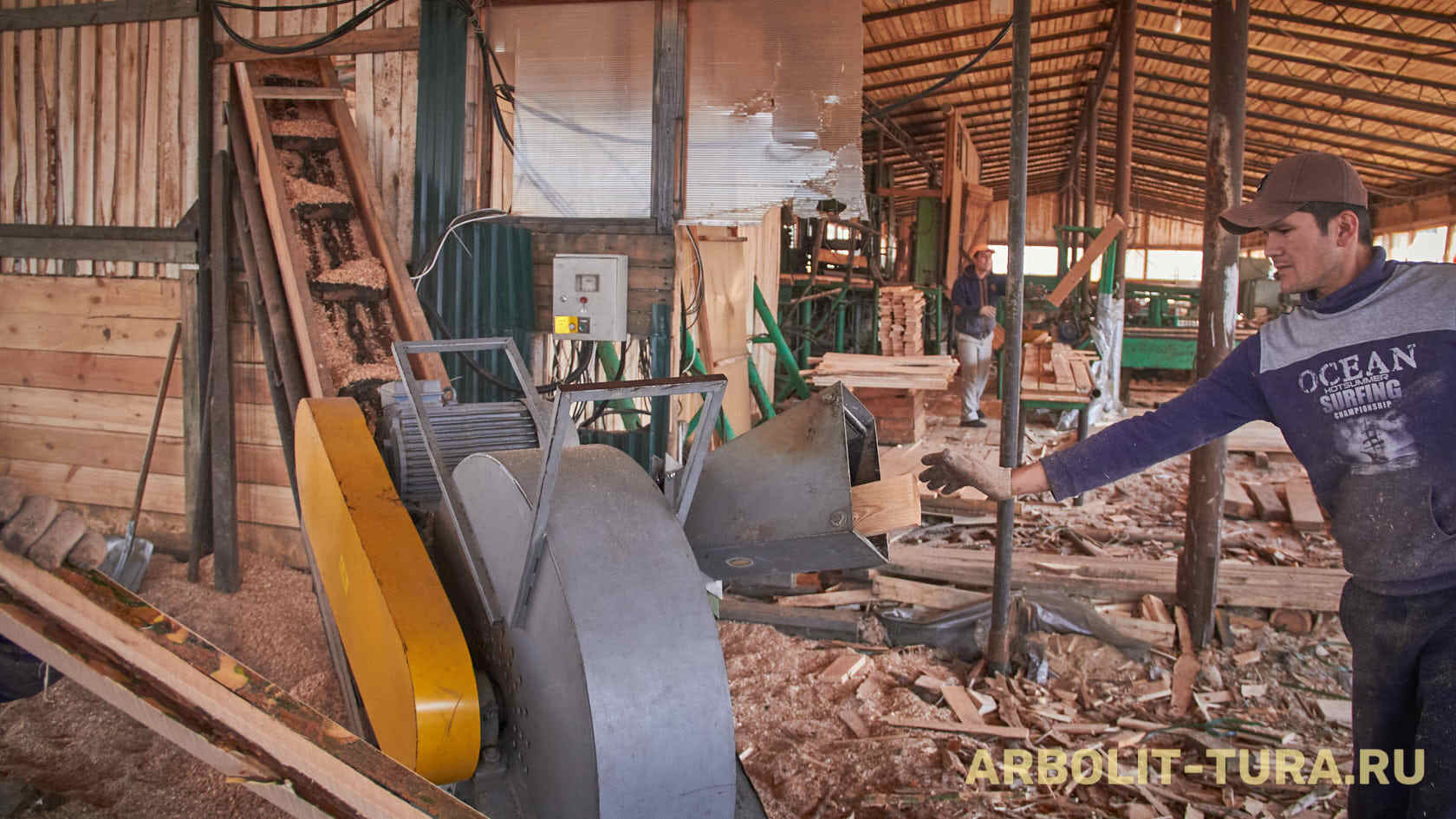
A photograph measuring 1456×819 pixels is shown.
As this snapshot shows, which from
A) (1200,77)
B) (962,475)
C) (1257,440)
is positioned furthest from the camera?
(1200,77)

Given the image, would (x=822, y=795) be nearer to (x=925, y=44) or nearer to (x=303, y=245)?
(x=303, y=245)

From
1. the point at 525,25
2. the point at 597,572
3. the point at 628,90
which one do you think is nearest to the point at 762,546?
the point at 597,572

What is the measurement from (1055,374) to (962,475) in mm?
6644

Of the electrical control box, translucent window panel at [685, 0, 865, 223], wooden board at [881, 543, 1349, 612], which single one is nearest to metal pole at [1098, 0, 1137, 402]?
wooden board at [881, 543, 1349, 612]

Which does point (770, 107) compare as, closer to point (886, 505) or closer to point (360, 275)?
point (360, 275)

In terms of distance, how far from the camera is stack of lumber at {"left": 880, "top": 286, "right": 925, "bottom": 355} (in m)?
12.4

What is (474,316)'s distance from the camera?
215 inches

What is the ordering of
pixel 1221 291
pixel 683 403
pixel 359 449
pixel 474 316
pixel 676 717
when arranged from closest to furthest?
1. pixel 676 717
2. pixel 359 449
3. pixel 1221 291
4. pixel 474 316
5. pixel 683 403

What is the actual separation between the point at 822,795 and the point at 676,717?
6.79 feet

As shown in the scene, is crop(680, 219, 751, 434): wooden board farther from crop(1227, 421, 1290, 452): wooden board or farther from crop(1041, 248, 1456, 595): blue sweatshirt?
crop(1227, 421, 1290, 452): wooden board

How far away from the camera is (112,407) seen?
629cm

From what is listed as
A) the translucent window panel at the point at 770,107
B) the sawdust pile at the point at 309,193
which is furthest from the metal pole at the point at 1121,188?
the sawdust pile at the point at 309,193

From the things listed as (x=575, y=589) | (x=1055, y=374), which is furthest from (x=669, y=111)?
(x=1055, y=374)

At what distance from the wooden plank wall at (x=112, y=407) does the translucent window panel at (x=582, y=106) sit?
213 centimetres
